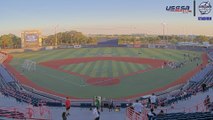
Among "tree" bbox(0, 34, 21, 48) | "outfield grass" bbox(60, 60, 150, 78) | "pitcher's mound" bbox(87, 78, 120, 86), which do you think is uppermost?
"tree" bbox(0, 34, 21, 48)

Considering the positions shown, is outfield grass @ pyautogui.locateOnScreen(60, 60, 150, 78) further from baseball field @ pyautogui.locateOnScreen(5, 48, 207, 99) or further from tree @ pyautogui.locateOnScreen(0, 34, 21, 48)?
tree @ pyautogui.locateOnScreen(0, 34, 21, 48)

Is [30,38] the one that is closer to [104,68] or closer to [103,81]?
[104,68]

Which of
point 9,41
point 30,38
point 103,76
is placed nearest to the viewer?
point 103,76

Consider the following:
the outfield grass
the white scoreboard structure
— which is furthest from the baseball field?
the white scoreboard structure

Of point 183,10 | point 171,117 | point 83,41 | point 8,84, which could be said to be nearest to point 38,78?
point 8,84

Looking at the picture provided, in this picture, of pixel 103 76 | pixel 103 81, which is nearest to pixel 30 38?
pixel 103 76

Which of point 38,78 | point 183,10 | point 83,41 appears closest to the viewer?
point 183,10

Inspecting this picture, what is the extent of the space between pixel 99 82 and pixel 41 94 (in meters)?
9.93

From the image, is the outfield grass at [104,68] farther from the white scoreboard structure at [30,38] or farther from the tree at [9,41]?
the tree at [9,41]

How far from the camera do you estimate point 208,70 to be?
142 feet

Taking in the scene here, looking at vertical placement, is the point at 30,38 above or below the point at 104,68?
above

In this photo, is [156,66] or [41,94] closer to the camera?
[41,94]

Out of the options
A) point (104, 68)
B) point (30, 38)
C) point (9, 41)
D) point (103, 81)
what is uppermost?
point (30, 38)

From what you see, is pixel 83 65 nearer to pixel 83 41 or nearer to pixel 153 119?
pixel 153 119
